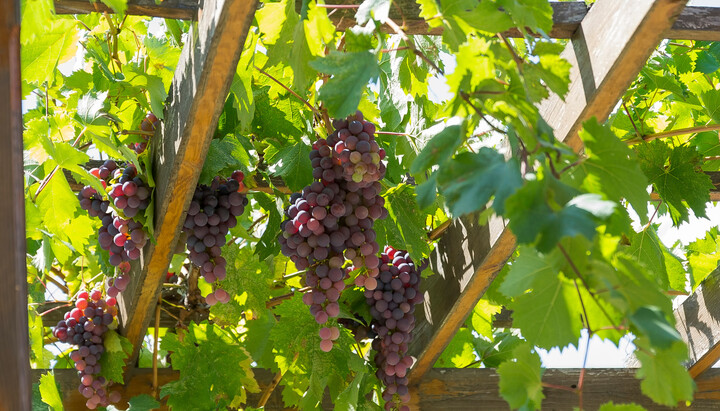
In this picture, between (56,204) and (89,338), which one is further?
(89,338)

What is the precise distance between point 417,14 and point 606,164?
0.67 m

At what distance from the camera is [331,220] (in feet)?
5.42

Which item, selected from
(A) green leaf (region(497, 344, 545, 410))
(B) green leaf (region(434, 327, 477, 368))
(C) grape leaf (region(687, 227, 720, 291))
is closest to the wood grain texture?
(A) green leaf (region(497, 344, 545, 410))

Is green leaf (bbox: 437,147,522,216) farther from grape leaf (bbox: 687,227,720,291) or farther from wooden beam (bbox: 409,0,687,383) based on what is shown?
grape leaf (bbox: 687,227,720,291)

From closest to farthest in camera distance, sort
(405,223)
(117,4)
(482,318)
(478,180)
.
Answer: (478,180) → (117,4) → (405,223) → (482,318)

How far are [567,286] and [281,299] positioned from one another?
54.5 inches

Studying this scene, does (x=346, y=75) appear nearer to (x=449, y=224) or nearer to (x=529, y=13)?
(x=529, y=13)

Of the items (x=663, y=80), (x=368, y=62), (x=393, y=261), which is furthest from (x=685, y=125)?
(x=368, y=62)

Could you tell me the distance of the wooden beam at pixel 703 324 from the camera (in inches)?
99.5

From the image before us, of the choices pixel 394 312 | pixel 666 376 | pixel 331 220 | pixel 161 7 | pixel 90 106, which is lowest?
pixel 666 376

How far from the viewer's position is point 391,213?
1947mm

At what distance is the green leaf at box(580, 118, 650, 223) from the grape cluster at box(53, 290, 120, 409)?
153 centimetres

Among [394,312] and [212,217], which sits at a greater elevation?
[212,217]

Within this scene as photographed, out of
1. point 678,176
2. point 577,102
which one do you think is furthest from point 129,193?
point 678,176
